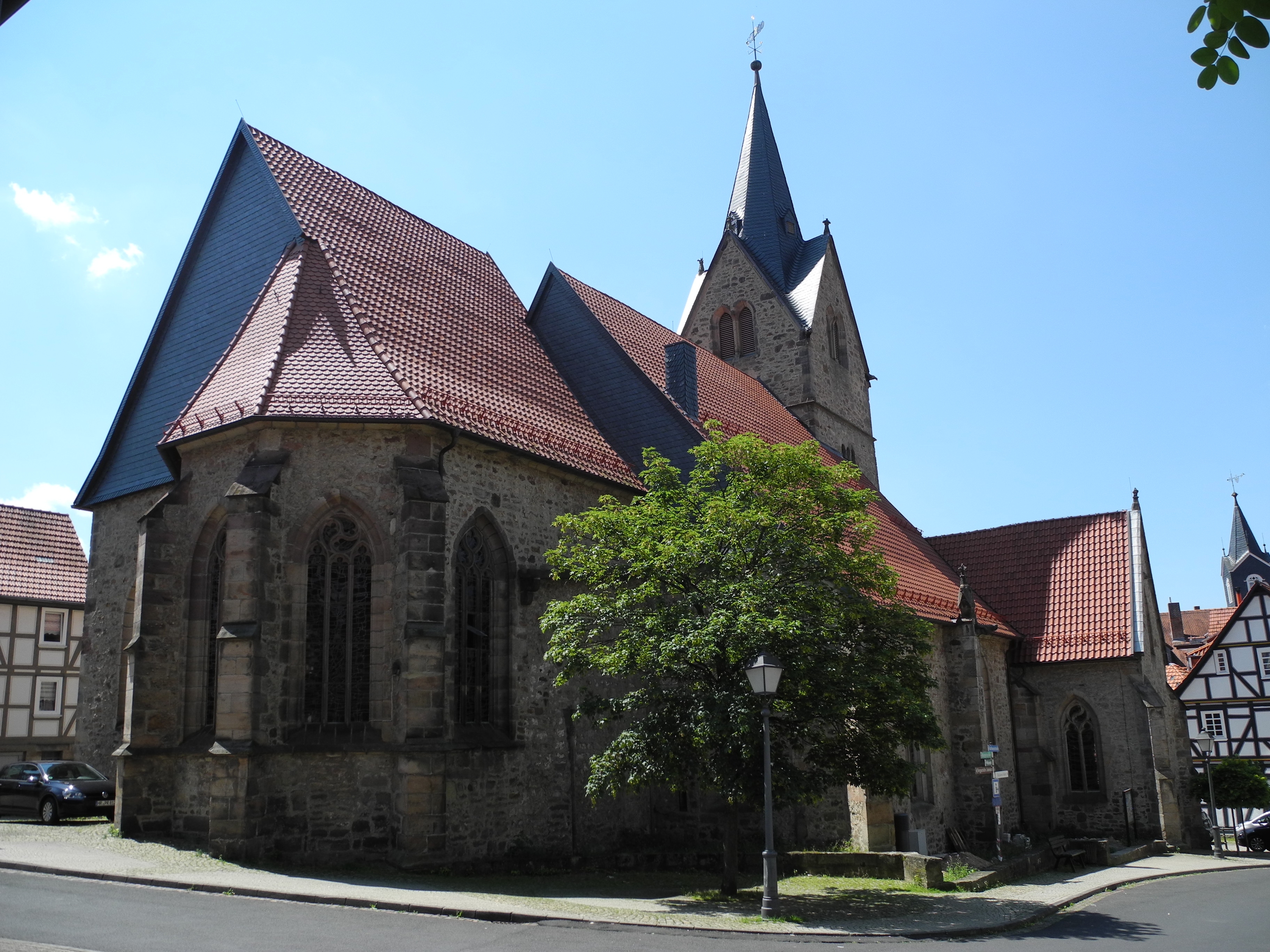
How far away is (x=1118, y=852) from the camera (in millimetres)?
20891

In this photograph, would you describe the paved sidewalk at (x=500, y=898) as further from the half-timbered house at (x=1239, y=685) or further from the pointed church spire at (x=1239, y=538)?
the pointed church spire at (x=1239, y=538)

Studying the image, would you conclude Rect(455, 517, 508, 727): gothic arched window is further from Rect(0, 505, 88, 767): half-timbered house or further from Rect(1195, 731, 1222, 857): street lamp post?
Rect(1195, 731, 1222, 857): street lamp post

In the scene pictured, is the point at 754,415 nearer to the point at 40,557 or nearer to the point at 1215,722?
the point at 40,557

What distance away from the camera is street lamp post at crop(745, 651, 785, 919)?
1120cm

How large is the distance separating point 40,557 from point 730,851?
2459 centimetres

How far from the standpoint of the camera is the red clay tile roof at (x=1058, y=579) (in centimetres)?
2516

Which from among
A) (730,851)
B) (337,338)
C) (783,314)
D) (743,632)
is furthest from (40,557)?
(743,632)

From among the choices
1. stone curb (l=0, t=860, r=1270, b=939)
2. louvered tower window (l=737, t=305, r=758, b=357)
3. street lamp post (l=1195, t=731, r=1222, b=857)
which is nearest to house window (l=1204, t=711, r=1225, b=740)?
street lamp post (l=1195, t=731, r=1222, b=857)

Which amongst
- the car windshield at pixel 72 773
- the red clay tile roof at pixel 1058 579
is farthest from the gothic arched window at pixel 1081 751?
the car windshield at pixel 72 773

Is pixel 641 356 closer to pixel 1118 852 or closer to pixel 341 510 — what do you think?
pixel 341 510

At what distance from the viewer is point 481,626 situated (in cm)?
1570

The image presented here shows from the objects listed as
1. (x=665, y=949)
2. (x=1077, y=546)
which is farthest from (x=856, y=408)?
(x=665, y=949)

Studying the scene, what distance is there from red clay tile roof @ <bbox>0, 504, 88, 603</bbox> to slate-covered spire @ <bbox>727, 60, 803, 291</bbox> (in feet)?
71.2

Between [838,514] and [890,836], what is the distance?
6420mm
